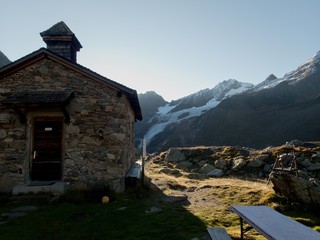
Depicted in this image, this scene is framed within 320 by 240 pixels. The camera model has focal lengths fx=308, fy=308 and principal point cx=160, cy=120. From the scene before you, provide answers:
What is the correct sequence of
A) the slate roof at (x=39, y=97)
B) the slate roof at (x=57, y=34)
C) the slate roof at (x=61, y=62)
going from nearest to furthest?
the slate roof at (x=39, y=97)
the slate roof at (x=61, y=62)
the slate roof at (x=57, y=34)

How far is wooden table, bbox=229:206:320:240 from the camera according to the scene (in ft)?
14.2

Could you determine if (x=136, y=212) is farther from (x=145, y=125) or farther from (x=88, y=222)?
(x=145, y=125)

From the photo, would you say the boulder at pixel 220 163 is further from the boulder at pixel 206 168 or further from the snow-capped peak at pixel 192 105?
the snow-capped peak at pixel 192 105

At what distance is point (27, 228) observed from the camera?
7.39 metres

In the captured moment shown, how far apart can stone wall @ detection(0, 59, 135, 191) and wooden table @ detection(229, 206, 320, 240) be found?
19.8 feet

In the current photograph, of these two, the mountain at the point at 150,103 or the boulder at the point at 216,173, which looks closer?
the boulder at the point at 216,173

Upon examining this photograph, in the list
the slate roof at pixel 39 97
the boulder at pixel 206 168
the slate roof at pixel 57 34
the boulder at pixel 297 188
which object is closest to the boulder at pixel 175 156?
the boulder at pixel 206 168

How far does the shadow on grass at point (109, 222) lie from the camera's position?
6.82 metres

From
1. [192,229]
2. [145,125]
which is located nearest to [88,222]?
[192,229]

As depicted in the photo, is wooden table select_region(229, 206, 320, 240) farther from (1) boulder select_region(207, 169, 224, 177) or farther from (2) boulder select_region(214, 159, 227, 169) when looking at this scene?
(2) boulder select_region(214, 159, 227, 169)

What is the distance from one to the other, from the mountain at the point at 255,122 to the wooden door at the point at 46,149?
47135 mm

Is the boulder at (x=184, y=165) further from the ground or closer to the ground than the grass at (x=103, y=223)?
further from the ground

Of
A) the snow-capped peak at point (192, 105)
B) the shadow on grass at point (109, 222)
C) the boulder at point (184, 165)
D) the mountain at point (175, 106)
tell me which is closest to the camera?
the shadow on grass at point (109, 222)

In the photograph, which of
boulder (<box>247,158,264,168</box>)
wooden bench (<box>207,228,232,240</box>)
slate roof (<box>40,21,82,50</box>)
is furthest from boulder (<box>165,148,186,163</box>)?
wooden bench (<box>207,228,232,240</box>)
